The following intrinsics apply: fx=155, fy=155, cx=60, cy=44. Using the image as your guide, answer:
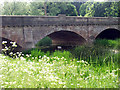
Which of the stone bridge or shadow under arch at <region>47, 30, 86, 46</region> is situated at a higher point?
the stone bridge

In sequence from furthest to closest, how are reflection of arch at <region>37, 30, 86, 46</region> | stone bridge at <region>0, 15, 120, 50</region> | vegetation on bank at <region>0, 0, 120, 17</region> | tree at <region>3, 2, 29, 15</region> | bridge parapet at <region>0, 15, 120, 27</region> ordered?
tree at <region>3, 2, 29, 15</region> → vegetation on bank at <region>0, 0, 120, 17</region> → reflection of arch at <region>37, 30, 86, 46</region> → stone bridge at <region>0, 15, 120, 50</region> → bridge parapet at <region>0, 15, 120, 27</region>

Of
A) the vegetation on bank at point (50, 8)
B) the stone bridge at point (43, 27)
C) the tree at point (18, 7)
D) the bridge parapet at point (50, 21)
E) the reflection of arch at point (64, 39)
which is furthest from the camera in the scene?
the tree at point (18, 7)

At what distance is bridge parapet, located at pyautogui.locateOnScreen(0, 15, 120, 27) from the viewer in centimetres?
1253

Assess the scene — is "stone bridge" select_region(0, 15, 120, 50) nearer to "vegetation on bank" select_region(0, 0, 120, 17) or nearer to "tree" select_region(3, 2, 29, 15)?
"vegetation on bank" select_region(0, 0, 120, 17)

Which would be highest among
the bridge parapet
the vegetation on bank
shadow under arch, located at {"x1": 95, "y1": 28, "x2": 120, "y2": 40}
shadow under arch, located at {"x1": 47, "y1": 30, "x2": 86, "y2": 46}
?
the vegetation on bank

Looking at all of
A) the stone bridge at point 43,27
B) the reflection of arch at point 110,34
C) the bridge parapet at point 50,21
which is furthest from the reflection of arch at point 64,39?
the reflection of arch at point 110,34

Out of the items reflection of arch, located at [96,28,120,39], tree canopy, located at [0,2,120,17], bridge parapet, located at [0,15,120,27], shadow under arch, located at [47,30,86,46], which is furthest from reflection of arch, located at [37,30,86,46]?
reflection of arch, located at [96,28,120,39]

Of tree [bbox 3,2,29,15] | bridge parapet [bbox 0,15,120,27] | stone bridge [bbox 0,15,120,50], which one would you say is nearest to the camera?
bridge parapet [bbox 0,15,120,27]

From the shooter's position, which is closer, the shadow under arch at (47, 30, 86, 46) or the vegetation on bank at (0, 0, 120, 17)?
the shadow under arch at (47, 30, 86, 46)

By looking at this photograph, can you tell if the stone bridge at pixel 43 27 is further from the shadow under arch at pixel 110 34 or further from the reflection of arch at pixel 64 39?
the shadow under arch at pixel 110 34

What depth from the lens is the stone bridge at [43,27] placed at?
1265cm

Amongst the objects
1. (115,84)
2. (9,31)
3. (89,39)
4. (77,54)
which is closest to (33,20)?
(9,31)

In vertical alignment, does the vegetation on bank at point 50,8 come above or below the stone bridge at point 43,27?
above

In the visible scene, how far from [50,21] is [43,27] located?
2.93 ft
